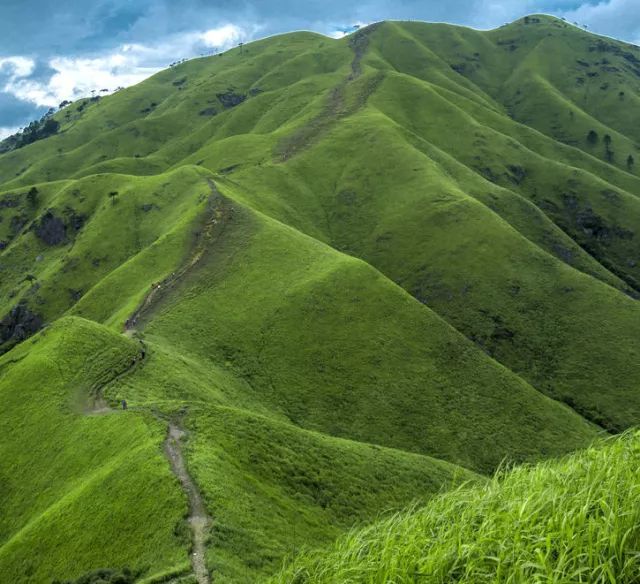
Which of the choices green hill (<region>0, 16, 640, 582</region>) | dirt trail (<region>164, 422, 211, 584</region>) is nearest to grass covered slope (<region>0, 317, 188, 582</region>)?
green hill (<region>0, 16, 640, 582</region>)

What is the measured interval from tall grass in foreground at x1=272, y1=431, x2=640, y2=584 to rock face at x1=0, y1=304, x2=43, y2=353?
185812 millimetres

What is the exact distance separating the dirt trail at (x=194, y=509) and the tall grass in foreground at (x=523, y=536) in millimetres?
24421

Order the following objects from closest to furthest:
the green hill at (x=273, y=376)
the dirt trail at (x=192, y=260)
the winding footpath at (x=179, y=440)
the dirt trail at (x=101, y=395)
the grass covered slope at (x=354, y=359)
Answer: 1. the winding footpath at (x=179, y=440)
2. the green hill at (x=273, y=376)
3. the dirt trail at (x=101, y=395)
4. the grass covered slope at (x=354, y=359)
5. the dirt trail at (x=192, y=260)

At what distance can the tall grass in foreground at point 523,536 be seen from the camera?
31.9 feet

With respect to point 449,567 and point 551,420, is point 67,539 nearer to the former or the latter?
point 449,567

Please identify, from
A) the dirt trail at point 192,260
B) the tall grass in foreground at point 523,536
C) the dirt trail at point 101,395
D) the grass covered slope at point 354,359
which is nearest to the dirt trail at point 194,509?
the dirt trail at point 101,395

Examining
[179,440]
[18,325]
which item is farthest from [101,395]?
[18,325]

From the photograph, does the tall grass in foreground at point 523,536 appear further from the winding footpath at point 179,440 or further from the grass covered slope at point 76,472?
the grass covered slope at point 76,472

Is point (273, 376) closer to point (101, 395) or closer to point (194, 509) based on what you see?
point (101, 395)

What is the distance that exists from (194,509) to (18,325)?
534 feet

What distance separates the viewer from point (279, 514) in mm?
50000

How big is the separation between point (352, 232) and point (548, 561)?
187548 mm

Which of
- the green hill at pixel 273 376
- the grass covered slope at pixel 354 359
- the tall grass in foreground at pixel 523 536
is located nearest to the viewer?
the tall grass in foreground at pixel 523 536

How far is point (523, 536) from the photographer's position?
10633 mm
